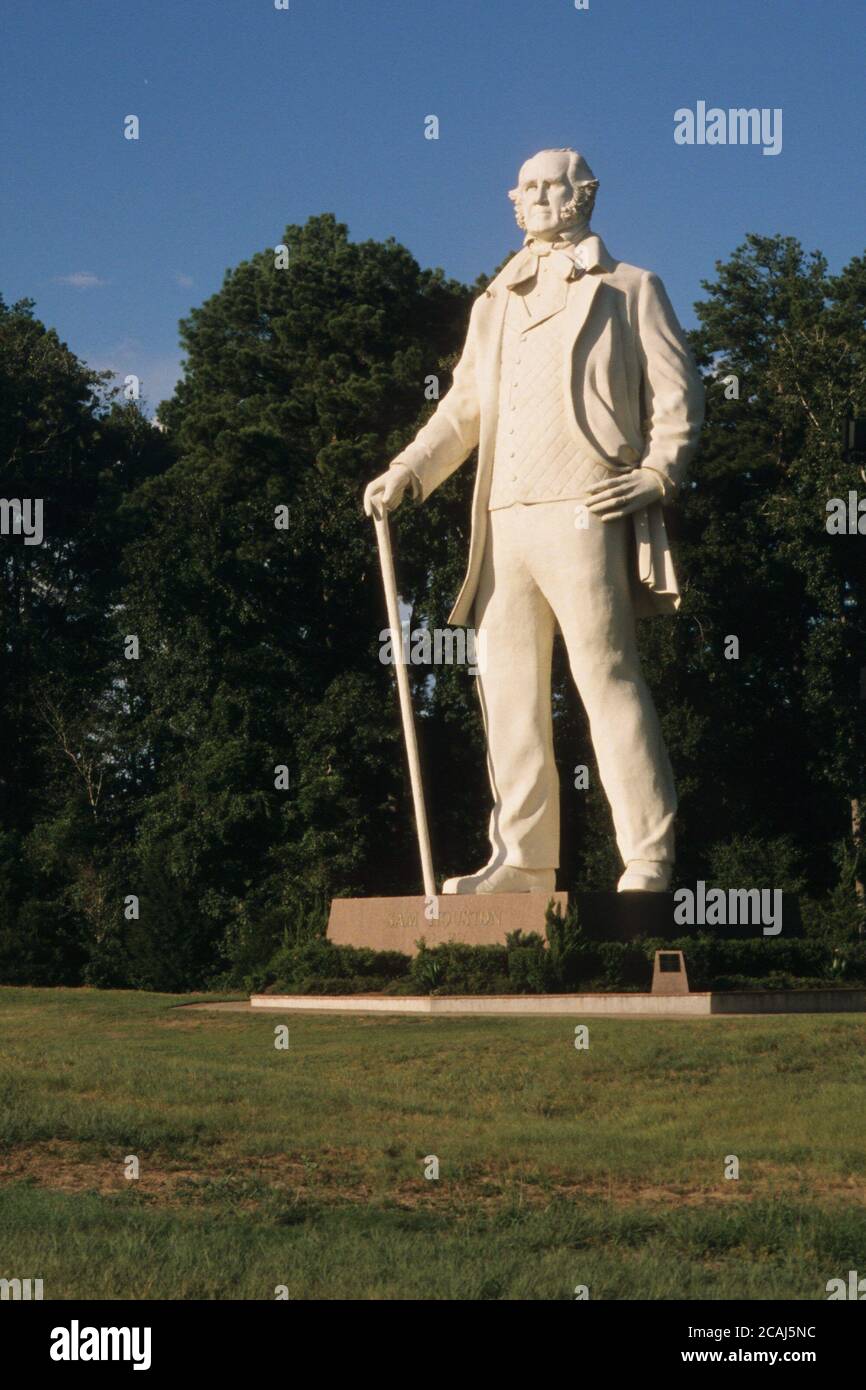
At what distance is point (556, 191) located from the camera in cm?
1684

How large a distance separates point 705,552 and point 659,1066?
53.7ft

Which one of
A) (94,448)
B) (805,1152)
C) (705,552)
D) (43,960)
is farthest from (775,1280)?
(94,448)

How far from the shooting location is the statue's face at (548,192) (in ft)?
55.2

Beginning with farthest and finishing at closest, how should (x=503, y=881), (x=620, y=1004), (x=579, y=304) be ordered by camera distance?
(x=503, y=881)
(x=579, y=304)
(x=620, y=1004)

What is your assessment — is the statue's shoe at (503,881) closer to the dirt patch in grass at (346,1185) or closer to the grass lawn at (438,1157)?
the grass lawn at (438,1157)

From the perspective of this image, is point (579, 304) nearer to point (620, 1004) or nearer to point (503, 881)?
point (503, 881)

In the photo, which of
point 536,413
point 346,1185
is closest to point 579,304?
point 536,413

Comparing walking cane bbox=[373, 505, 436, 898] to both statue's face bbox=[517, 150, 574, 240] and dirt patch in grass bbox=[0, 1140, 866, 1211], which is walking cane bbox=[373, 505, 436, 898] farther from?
dirt patch in grass bbox=[0, 1140, 866, 1211]

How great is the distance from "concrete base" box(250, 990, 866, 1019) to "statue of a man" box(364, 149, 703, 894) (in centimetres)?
151

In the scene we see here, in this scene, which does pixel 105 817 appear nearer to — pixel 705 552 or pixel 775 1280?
pixel 705 552

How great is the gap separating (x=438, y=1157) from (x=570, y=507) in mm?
8347

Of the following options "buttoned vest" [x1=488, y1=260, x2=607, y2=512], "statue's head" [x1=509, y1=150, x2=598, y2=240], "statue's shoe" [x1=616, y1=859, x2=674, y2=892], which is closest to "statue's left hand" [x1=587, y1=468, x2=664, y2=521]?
"buttoned vest" [x1=488, y1=260, x2=607, y2=512]

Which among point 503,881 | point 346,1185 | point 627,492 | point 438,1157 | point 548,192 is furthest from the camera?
point 548,192

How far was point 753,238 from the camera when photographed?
38250 mm
